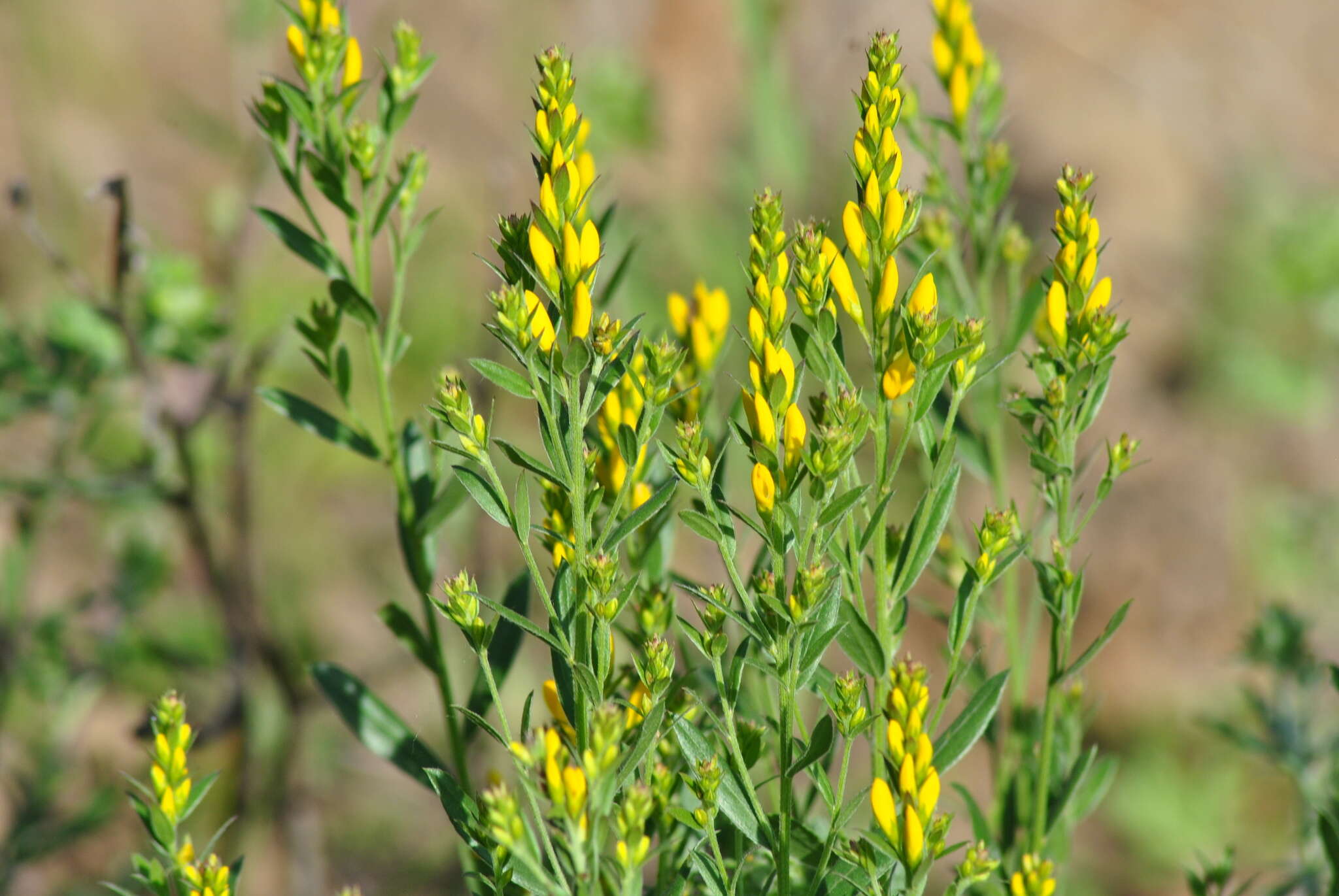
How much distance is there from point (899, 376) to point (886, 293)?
6 cm

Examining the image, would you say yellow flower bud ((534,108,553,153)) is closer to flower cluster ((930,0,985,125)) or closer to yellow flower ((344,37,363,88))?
yellow flower ((344,37,363,88))

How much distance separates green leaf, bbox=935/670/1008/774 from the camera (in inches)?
32.5

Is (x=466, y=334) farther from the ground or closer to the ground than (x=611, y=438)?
farther from the ground

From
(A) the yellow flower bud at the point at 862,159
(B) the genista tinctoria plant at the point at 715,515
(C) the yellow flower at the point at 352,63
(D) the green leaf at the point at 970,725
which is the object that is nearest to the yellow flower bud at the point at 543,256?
(B) the genista tinctoria plant at the point at 715,515

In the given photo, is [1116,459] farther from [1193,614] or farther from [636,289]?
[1193,614]

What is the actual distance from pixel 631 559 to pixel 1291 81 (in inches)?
211

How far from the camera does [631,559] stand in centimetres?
93

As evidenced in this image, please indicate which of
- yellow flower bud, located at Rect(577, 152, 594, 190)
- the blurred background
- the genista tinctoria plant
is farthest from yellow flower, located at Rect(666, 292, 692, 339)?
the blurred background

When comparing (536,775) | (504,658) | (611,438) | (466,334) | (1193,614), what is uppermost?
(1193,614)

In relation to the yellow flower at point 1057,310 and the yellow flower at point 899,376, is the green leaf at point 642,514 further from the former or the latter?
the yellow flower at point 1057,310

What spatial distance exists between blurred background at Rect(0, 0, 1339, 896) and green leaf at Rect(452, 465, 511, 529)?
33.2 inches

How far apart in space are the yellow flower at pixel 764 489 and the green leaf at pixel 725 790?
15cm

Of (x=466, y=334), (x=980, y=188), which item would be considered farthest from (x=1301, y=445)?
(x=980, y=188)

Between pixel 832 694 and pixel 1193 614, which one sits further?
pixel 1193 614
